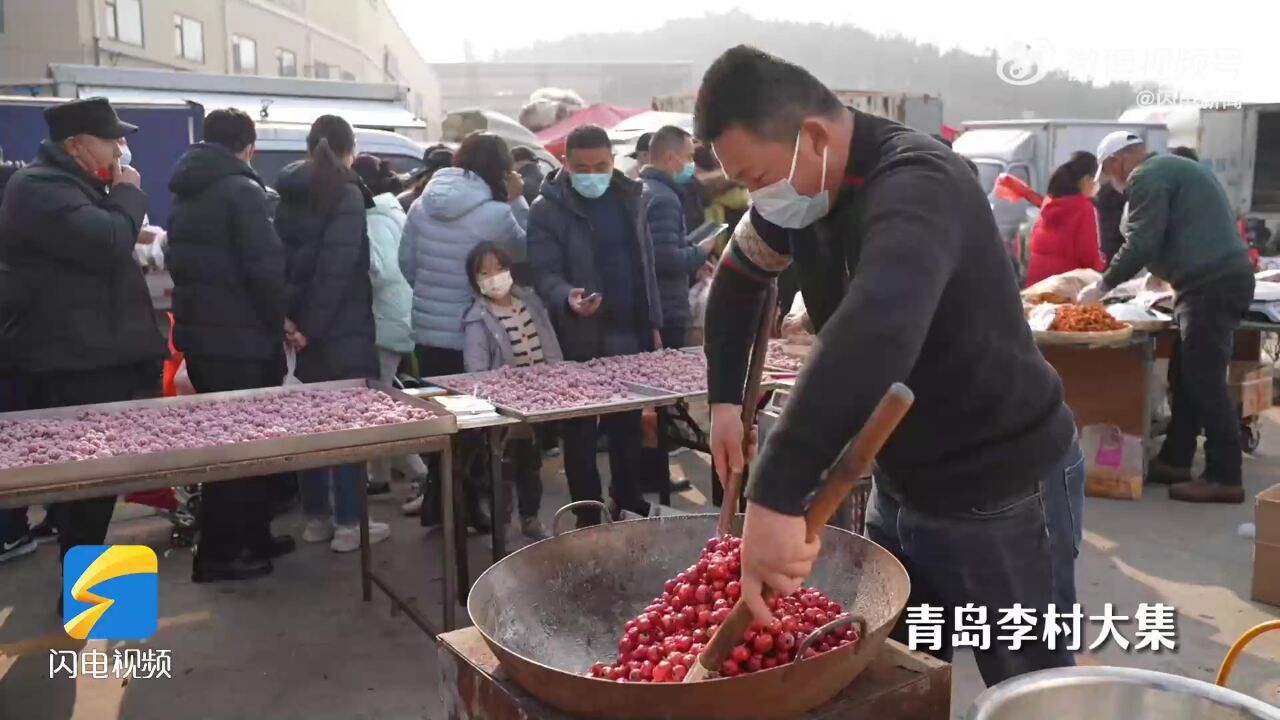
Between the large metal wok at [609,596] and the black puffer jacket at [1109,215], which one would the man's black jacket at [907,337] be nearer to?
the large metal wok at [609,596]

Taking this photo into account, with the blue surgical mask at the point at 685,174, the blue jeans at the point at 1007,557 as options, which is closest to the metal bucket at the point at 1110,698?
the blue jeans at the point at 1007,557

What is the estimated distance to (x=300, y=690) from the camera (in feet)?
13.3

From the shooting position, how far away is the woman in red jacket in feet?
25.5

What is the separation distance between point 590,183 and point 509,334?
884 mm

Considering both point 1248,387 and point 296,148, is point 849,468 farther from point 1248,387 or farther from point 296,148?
point 296,148

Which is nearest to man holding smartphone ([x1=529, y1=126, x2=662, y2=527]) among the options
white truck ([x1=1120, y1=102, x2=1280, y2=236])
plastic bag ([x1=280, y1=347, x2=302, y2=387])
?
plastic bag ([x1=280, y1=347, x2=302, y2=387])

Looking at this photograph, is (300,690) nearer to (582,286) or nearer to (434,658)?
(434,658)

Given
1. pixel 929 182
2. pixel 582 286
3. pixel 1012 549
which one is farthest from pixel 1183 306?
pixel 929 182

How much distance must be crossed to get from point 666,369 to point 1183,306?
3011 millimetres

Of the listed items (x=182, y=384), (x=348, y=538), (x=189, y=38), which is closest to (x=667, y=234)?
(x=348, y=538)

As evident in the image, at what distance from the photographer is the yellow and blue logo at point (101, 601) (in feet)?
14.4

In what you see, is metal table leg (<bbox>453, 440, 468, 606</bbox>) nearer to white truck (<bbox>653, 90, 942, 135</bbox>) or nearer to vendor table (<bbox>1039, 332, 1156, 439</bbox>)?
vendor table (<bbox>1039, 332, 1156, 439</bbox>)

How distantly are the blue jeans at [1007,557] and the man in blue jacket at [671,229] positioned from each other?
3902mm

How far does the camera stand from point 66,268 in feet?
14.8
